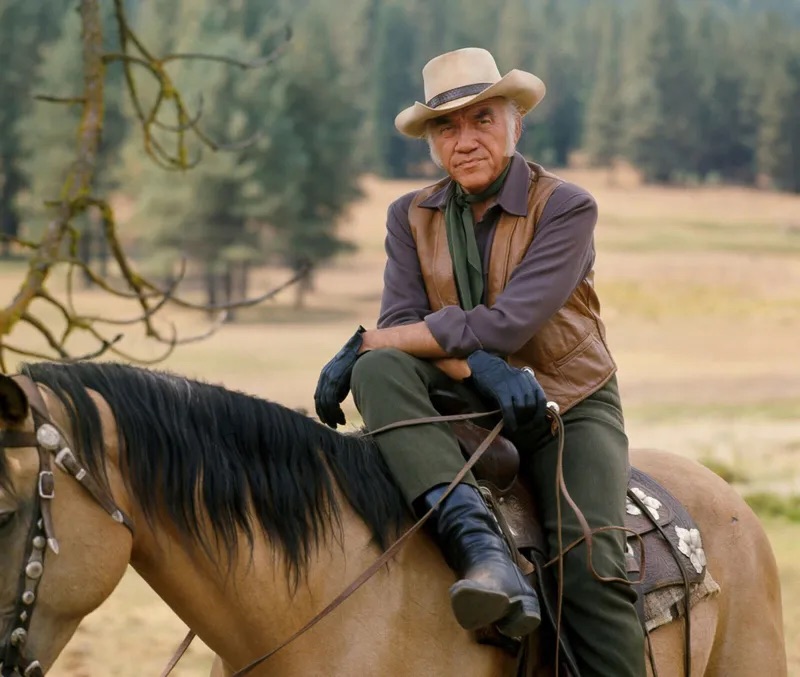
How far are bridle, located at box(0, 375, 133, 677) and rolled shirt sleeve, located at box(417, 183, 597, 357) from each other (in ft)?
3.47

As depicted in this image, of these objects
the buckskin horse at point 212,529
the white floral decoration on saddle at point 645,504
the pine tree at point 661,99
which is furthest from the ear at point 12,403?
the pine tree at point 661,99

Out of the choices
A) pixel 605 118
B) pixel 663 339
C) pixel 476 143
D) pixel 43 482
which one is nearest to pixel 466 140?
pixel 476 143

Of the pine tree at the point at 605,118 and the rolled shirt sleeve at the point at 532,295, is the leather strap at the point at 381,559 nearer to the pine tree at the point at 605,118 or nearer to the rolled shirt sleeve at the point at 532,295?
the rolled shirt sleeve at the point at 532,295

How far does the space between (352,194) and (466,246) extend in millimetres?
44908

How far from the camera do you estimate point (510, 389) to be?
317cm

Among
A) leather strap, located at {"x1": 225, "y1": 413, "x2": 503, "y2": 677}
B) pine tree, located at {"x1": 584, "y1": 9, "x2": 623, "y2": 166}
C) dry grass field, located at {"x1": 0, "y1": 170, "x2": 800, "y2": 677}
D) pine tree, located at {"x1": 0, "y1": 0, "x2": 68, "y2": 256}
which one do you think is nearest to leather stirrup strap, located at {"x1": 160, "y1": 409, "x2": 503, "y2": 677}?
leather strap, located at {"x1": 225, "y1": 413, "x2": 503, "y2": 677}

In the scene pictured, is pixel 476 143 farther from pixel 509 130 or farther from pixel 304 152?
pixel 304 152

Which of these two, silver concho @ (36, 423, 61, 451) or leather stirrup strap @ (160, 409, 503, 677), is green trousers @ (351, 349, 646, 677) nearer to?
leather stirrup strap @ (160, 409, 503, 677)

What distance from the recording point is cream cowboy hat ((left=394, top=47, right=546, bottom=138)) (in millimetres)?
3445

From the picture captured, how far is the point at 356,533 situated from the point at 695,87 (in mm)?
77057

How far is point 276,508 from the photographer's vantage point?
3.04 metres

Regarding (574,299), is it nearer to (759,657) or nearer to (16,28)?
(759,657)

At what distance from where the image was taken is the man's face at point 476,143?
11.4 feet

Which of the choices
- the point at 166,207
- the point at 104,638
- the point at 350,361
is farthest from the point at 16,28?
the point at 350,361
